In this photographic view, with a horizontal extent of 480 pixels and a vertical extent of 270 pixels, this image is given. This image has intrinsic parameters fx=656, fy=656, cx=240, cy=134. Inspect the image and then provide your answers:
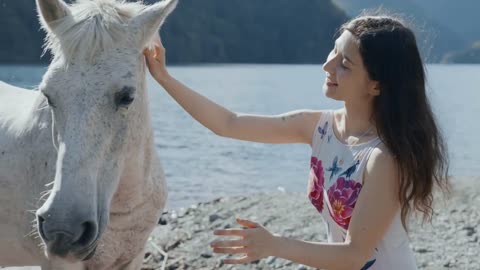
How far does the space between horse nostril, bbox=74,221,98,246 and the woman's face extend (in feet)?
4.13

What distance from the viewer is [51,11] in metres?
3.17

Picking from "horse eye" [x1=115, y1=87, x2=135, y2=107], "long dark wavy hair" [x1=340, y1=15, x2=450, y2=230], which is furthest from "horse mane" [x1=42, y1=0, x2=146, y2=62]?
"long dark wavy hair" [x1=340, y1=15, x2=450, y2=230]

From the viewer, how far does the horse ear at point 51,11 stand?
10.3ft

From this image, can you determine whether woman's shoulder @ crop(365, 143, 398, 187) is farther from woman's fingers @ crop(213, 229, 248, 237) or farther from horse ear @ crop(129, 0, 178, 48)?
horse ear @ crop(129, 0, 178, 48)

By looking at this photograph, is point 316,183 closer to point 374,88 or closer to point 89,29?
point 374,88

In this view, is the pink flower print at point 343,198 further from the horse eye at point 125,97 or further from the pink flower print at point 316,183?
the horse eye at point 125,97

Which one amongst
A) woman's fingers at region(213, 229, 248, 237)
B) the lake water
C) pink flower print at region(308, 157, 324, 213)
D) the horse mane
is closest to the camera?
woman's fingers at region(213, 229, 248, 237)

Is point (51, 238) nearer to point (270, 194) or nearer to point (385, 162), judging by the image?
point (385, 162)

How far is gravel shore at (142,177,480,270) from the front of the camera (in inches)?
253

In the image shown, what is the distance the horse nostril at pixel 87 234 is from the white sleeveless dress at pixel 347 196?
111cm

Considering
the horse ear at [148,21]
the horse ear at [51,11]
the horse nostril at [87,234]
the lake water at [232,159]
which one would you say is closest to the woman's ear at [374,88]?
the horse ear at [148,21]

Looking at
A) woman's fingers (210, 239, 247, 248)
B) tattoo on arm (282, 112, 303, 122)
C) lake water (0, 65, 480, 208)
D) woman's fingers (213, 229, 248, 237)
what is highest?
tattoo on arm (282, 112, 303, 122)

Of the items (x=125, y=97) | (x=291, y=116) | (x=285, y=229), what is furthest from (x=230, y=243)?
(x=285, y=229)

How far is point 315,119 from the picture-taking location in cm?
354
